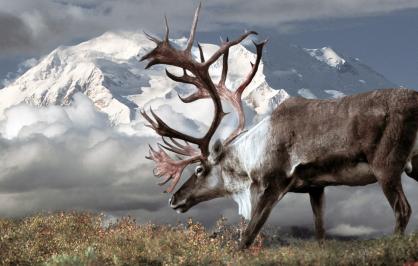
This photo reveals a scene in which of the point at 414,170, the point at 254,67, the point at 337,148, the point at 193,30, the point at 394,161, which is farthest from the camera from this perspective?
the point at 254,67

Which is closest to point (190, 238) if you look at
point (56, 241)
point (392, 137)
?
point (56, 241)

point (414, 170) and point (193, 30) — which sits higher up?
point (193, 30)

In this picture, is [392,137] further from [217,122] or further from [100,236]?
[100,236]

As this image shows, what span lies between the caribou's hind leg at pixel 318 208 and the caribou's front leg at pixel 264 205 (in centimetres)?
73

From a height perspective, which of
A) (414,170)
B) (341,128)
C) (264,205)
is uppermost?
(341,128)

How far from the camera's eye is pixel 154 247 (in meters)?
13.8

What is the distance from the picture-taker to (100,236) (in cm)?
1551

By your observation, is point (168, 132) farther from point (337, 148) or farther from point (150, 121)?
point (337, 148)

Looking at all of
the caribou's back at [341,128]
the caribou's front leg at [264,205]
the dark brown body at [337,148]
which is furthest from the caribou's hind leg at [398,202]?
the caribou's front leg at [264,205]

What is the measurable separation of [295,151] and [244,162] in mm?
1303

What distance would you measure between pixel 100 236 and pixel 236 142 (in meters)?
3.70

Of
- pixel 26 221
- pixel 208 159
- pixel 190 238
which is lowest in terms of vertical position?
pixel 26 221

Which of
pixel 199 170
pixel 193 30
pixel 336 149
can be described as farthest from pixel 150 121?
pixel 336 149

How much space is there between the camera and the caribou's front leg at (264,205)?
484 inches
